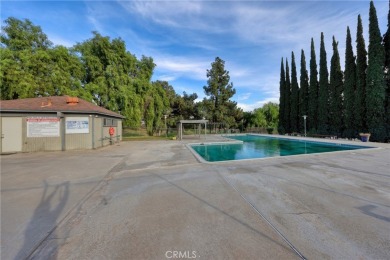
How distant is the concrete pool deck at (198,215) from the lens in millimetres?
2441

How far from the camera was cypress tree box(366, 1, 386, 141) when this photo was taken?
1634 cm

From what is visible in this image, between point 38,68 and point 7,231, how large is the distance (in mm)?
22669

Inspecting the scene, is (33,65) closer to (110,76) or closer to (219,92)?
(110,76)

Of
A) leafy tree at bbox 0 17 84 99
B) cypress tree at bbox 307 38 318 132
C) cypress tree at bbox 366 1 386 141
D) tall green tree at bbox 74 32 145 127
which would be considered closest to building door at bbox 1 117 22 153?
leafy tree at bbox 0 17 84 99

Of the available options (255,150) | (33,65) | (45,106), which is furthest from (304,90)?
(33,65)

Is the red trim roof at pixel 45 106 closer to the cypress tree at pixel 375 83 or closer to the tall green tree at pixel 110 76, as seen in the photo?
the tall green tree at pixel 110 76

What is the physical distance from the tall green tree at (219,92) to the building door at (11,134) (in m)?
26.9

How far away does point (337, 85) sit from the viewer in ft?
69.8

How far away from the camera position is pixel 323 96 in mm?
Answer: 22578

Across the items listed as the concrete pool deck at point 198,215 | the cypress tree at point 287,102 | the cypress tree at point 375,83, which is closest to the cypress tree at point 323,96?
the cypress tree at point 375,83

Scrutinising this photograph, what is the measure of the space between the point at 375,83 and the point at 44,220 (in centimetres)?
2361

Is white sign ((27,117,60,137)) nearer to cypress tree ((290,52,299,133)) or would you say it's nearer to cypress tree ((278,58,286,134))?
cypress tree ((290,52,299,133))

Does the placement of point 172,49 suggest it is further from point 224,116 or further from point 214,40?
point 224,116

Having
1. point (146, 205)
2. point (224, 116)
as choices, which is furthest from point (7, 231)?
point (224, 116)
